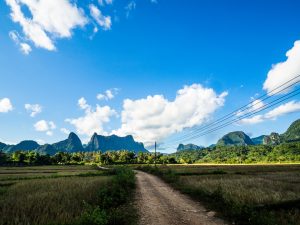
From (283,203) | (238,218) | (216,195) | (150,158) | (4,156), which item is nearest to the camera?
(238,218)

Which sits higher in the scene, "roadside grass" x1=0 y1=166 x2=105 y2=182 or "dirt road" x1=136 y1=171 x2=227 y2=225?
"roadside grass" x1=0 y1=166 x2=105 y2=182

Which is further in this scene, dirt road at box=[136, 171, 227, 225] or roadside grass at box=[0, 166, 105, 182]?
roadside grass at box=[0, 166, 105, 182]

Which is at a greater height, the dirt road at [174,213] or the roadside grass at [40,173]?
the roadside grass at [40,173]

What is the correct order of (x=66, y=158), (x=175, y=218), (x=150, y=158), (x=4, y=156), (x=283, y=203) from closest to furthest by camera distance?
(x=175, y=218) < (x=283, y=203) < (x=4, y=156) < (x=66, y=158) < (x=150, y=158)

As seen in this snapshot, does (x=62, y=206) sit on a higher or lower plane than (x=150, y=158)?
lower

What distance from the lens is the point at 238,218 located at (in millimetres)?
11828

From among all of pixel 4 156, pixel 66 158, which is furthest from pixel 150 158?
pixel 4 156

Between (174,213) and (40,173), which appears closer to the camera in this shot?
(174,213)

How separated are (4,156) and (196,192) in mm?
142103

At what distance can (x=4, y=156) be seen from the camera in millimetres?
134375

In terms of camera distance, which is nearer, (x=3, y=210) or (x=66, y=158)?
(x=3, y=210)

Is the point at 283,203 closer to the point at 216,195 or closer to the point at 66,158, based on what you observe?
the point at 216,195

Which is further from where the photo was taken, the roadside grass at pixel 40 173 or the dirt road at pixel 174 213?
the roadside grass at pixel 40 173

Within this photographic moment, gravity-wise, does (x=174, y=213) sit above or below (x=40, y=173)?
below
